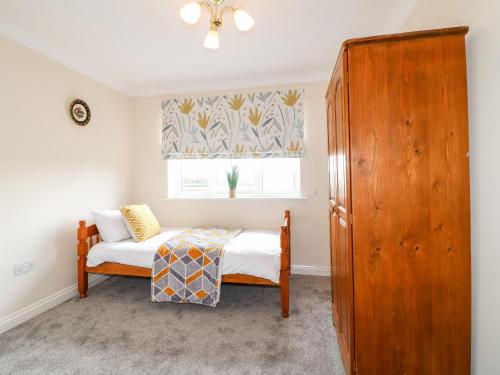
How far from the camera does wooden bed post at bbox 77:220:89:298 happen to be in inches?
108

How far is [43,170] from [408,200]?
3.10 meters

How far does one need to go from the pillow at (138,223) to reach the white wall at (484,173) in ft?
9.22

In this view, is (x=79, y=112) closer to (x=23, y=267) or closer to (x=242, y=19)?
(x=23, y=267)

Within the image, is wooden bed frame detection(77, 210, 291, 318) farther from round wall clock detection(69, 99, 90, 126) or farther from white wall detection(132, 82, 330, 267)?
→ round wall clock detection(69, 99, 90, 126)

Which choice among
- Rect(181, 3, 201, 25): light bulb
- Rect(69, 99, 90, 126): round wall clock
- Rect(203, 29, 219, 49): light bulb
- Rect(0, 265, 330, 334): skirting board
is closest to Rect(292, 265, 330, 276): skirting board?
Rect(0, 265, 330, 334): skirting board

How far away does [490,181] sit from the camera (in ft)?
3.97

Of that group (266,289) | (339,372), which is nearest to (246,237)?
(266,289)

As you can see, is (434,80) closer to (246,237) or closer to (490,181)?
(490,181)

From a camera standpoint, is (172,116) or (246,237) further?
(172,116)

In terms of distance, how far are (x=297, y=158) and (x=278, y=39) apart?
1.47 metres

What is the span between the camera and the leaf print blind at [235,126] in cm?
343

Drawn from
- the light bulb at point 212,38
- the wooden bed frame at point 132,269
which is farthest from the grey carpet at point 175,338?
the light bulb at point 212,38

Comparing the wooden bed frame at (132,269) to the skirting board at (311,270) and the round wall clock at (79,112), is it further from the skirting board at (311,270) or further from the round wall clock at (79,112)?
the round wall clock at (79,112)

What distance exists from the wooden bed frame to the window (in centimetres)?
97
